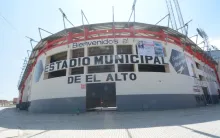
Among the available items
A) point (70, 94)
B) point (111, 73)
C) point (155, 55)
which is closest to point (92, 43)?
point (111, 73)

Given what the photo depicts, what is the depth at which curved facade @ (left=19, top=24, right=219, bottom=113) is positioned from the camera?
57.6 ft

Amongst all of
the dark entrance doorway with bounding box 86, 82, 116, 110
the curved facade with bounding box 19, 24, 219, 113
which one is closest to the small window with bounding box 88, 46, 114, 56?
the curved facade with bounding box 19, 24, 219, 113

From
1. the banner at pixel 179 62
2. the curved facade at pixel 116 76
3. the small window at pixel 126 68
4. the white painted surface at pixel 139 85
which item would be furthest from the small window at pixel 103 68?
the banner at pixel 179 62

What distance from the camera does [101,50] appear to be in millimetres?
21109

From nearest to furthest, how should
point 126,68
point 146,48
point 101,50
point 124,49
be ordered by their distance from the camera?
point 146,48, point 126,68, point 101,50, point 124,49

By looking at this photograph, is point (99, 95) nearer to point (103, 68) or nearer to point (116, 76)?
point (116, 76)

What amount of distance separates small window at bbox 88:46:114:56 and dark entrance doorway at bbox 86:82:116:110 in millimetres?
4956

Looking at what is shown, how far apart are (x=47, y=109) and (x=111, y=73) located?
361 inches

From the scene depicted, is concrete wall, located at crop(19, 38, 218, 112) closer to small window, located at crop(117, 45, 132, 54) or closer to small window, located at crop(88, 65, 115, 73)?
small window, located at crop(88, 65, 115, 73)

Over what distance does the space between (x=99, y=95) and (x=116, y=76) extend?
3072mm

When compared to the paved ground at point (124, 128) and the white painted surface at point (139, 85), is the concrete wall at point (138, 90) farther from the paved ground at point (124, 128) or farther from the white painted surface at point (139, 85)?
the paved ground at point (124, 128)

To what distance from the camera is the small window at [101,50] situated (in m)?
20.7

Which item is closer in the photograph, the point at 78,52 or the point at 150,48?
the point at 150,48

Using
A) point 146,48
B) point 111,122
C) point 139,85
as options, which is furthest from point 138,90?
point 111,122
